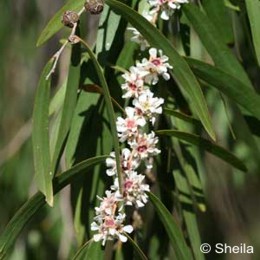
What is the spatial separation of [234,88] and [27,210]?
219mm

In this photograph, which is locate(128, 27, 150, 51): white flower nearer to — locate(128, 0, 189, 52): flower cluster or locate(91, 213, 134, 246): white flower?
locate(128, 0, 189, 52): flower cluster

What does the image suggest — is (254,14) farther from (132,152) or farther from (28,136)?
(28,136)

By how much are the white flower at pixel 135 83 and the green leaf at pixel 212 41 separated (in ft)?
0.30

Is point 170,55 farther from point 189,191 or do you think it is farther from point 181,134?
point 189,191

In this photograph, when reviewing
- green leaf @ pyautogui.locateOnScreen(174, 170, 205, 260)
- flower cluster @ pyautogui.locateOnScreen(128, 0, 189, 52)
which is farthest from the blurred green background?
flower cluster @ pyautogui.locateOnScreen(128, 0, 189, 52)

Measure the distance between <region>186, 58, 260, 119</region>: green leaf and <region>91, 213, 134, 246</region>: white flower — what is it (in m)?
0.15

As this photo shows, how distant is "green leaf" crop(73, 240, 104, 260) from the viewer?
65 cm

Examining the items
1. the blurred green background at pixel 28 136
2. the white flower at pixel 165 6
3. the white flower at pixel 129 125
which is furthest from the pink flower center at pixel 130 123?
the blurred green background at pixel 28 136

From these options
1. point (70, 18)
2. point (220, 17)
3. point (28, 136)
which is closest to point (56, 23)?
point (70, 18)

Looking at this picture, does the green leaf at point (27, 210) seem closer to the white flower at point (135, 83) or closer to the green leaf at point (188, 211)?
the white flower at point (135, 83)

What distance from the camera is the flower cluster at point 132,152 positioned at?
2.00 ft

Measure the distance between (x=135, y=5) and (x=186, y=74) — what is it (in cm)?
14

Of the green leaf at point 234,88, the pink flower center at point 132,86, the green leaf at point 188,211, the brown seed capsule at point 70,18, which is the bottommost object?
the green leaf at point 188,211

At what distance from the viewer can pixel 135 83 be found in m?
0.63
